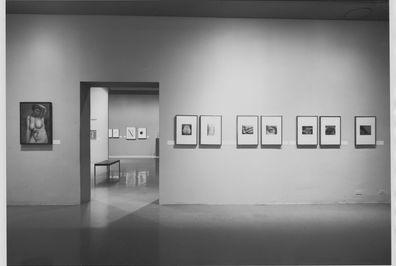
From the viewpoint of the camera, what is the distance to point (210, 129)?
277 inches

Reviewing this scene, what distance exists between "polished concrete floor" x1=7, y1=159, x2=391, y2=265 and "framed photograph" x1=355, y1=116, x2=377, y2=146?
1.58m

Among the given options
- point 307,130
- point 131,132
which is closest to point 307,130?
→ point 307,130

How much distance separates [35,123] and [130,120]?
43.3 ft

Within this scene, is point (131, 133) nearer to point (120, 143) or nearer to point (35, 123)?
point (120, 143)

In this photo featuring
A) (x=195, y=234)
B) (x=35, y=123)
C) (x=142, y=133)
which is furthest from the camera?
(x=142, y=133)

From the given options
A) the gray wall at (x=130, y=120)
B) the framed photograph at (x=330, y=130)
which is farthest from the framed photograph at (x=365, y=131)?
the gray wall at (x=130, y=120)

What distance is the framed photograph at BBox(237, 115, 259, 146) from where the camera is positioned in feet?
23.1

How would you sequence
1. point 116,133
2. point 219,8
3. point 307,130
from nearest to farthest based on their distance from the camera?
1. point 219,8
2. point 307,130
3. point 116,133

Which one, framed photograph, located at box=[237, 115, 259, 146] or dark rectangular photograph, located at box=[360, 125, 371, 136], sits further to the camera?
dark rectangular photograph, located at box=[360, 125, 371, 136]

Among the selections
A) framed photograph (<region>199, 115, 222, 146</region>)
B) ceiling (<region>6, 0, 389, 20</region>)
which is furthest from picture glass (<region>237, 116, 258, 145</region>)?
ceiling (<region>6, 0, 389, 20</region>)

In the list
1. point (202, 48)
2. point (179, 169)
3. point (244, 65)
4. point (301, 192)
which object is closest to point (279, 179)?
point (301, 192)

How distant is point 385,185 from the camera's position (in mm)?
7215

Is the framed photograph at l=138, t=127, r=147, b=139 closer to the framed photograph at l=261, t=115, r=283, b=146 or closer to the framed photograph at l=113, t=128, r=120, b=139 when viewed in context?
the framed photograph at l=113, t=128, r=120, b=139

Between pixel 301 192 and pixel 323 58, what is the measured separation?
3461 millimetres
